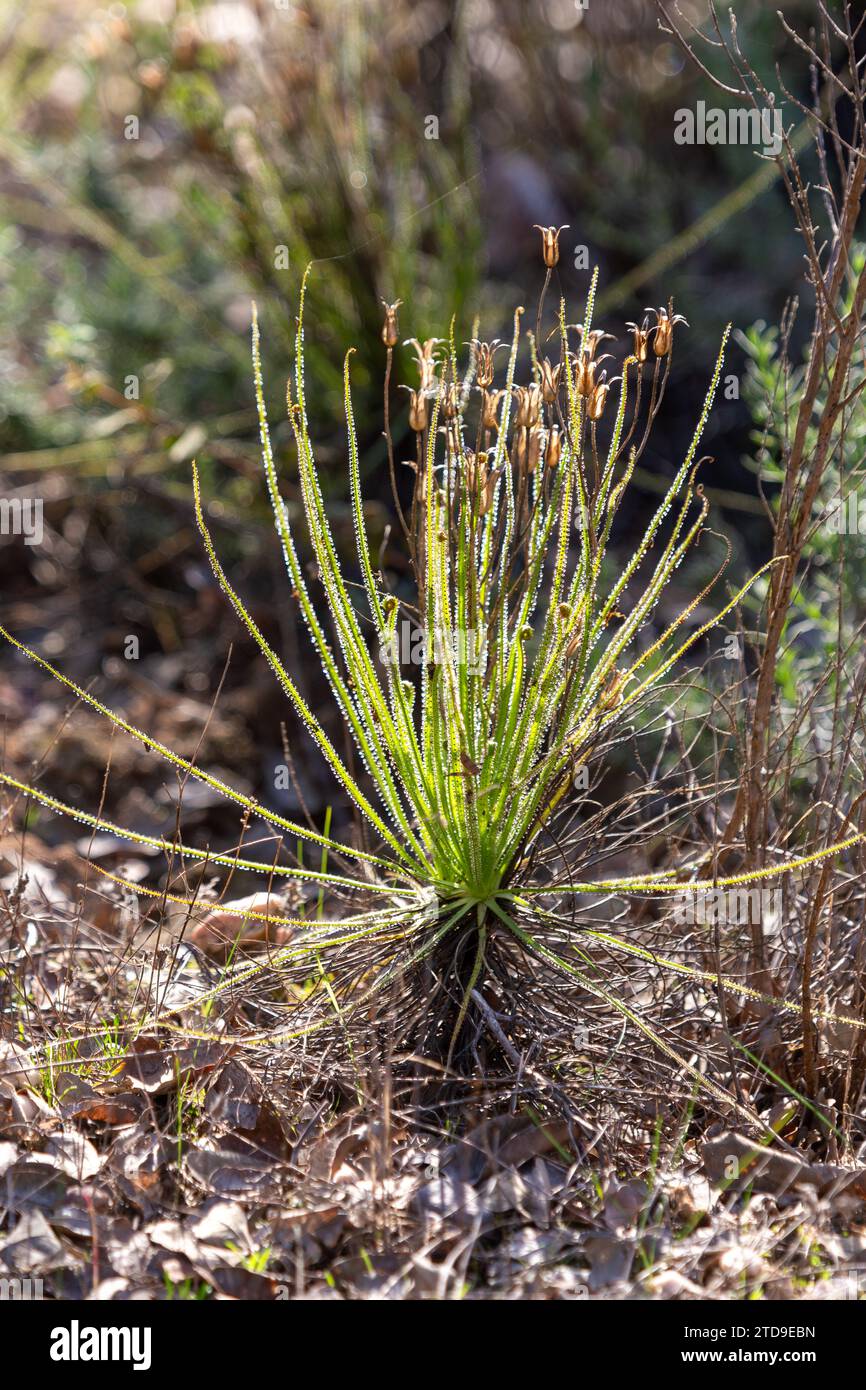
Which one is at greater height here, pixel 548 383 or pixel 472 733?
pixel 548 383

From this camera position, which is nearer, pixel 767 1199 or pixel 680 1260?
pixel 680 1260

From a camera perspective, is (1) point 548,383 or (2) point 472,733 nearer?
(1) point 548,383

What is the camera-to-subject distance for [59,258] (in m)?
5.30

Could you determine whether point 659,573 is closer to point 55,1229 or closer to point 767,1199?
point 767,1199

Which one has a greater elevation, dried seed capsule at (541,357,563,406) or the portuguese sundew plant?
dried seed capsule at (541,357,563,406)

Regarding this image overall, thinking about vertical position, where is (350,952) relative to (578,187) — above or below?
below

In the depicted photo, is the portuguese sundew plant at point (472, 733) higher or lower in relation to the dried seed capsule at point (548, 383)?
lower

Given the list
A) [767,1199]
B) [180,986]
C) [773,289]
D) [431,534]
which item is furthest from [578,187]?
[767,1199]

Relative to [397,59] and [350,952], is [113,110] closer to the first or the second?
[397,59]

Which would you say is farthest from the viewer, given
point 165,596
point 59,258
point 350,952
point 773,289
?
point 59,258

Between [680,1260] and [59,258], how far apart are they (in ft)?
15.7
